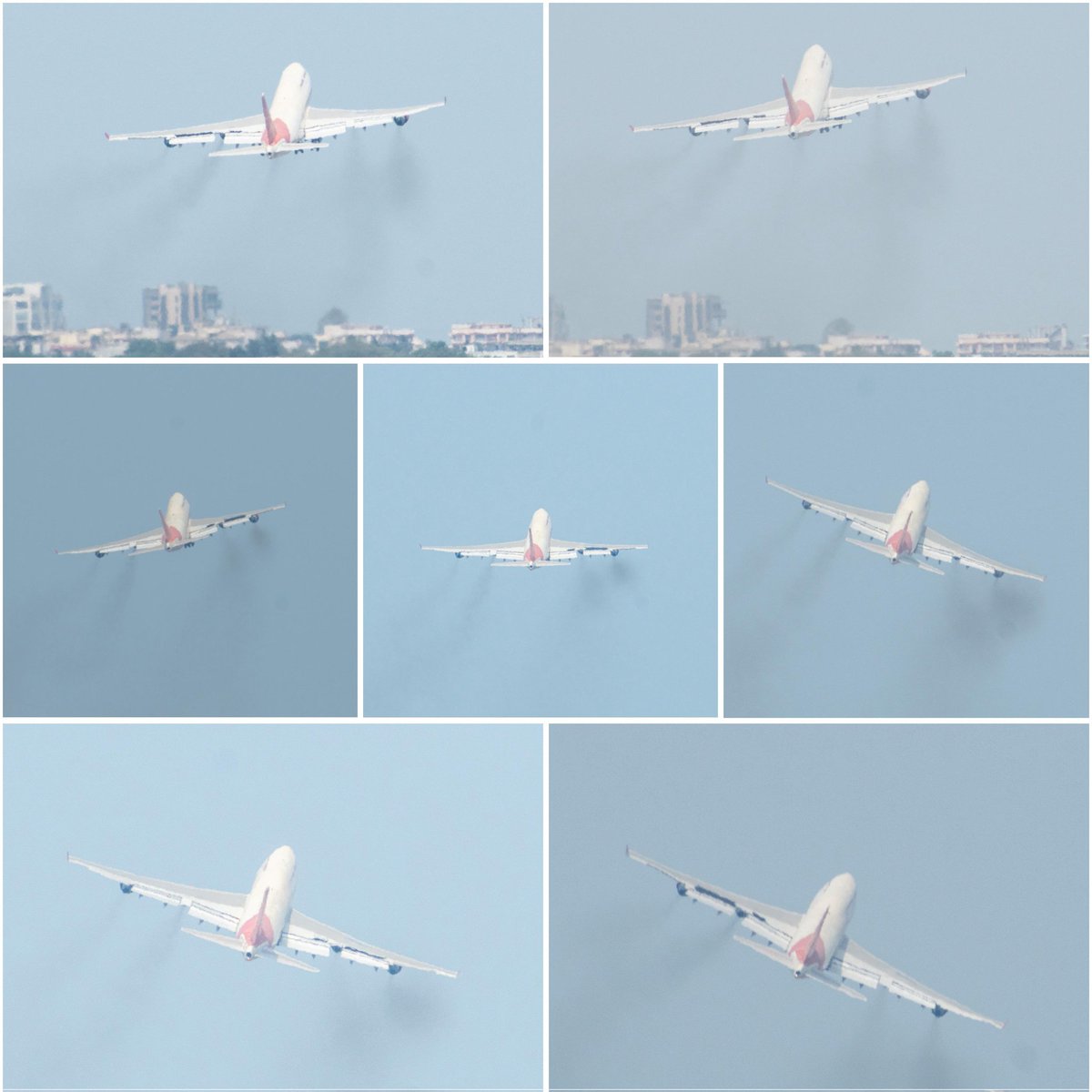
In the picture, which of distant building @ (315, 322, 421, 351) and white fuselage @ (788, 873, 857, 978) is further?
distant building @ (315, 322, 421, 351)

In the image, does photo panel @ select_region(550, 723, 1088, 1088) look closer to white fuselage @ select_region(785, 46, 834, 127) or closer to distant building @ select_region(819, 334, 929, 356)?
distant building @ select_region(819, 334, 929, 356)

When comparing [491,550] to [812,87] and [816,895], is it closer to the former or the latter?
[816,895]

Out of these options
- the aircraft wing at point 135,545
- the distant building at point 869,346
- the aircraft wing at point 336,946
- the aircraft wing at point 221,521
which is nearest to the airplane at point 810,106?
the distant building at point 869,346

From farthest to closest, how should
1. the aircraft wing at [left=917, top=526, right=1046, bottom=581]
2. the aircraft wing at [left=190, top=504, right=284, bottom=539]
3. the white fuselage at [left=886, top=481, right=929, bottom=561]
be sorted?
the aircraft wing at [left=190, top=504, right=284, bottom=539] → the aircraft wing at [left=917, top=526, right=1046, bottom=581] → the white fuselage at [left=886, top=481, right=929, bottom=561]

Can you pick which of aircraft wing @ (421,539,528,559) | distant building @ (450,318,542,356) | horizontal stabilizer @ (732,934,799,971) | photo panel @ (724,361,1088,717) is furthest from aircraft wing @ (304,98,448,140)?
horizontal stabilizer @ (732,934,799,971)

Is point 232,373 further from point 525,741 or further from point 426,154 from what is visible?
point 525,741

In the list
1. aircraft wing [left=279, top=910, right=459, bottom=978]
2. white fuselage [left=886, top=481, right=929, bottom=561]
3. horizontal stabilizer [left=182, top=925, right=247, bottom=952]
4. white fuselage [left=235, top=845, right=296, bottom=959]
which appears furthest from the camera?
white fuselage [left=886, top=481, right=929, bottom=561]

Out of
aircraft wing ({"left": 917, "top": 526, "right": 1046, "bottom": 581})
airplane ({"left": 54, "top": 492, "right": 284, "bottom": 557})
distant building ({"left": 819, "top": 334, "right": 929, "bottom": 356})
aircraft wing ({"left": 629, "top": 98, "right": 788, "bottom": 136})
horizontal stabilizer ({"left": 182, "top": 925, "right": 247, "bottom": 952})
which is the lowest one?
horizontal stabilizer ({"left": 182, "top": 925, "right": 247, "bottom": 952})

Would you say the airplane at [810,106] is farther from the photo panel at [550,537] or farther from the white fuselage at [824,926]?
the white fuselage at [824,926]
